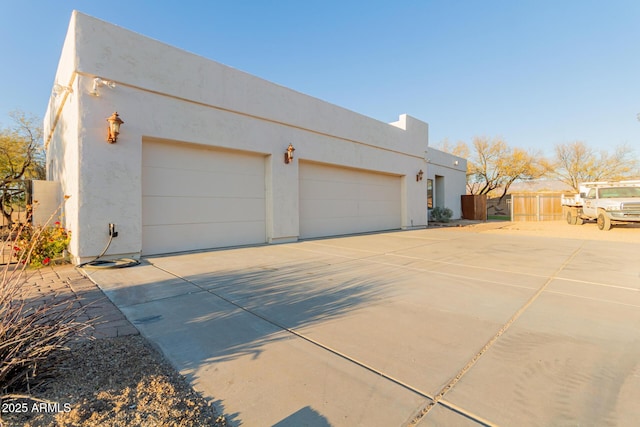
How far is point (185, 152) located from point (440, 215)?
1523 centimetres

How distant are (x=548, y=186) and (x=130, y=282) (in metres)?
43.7

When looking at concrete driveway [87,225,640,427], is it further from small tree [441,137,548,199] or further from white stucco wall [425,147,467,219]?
small tree [441,137,548,199]

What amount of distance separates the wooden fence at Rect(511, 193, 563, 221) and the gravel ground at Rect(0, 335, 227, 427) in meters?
22.3

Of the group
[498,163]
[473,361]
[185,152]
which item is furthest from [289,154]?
[498,163]

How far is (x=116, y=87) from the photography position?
5.96 metres

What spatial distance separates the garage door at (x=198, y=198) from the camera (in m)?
6.69

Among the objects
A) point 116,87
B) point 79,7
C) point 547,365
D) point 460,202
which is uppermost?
point 79,7

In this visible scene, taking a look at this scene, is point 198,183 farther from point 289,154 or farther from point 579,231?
point 579,231

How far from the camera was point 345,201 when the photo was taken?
37.1 ft

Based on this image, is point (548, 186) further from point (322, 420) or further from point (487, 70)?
point (322, 420)

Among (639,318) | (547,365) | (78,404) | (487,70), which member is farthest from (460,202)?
(78,404)

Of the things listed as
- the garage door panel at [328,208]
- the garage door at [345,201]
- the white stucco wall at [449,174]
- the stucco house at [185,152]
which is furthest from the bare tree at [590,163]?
the stucco house at [185,152]

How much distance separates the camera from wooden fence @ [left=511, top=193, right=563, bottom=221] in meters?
18.7

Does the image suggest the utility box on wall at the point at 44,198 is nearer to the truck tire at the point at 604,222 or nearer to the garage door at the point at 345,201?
the garage door at the point at 345,201
